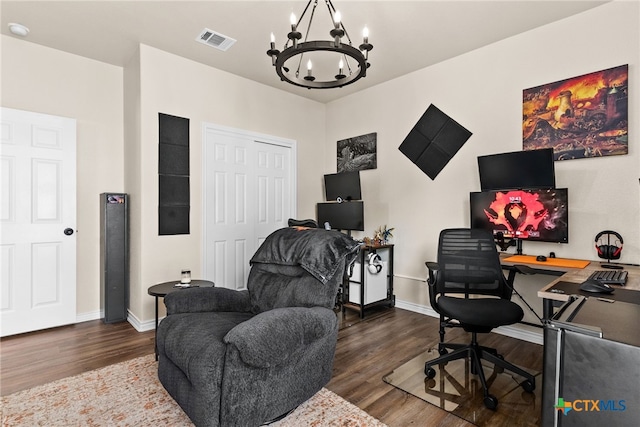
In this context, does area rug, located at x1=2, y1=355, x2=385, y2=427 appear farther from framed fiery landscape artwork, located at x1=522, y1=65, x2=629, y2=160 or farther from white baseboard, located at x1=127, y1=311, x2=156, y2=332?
framed fiery landscape artwork, located at x1=522, y1=65, x2=629, y2=160

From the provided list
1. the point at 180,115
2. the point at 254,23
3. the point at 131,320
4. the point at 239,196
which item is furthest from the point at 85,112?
the point at 131,320

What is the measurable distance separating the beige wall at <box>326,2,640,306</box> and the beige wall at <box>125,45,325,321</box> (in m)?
1.18

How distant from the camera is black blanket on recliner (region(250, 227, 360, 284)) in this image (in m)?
2.05

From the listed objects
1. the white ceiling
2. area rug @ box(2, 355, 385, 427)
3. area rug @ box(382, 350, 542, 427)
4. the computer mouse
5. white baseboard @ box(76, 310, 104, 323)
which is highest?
the white ceiling

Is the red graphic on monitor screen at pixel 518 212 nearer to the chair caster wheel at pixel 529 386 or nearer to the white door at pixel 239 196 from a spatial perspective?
the chair caster wheel at pixel 529 386

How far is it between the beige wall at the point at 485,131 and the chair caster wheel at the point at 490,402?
4.97 ft

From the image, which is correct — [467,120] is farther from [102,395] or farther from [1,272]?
[1,272]

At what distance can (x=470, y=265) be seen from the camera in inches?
94.3

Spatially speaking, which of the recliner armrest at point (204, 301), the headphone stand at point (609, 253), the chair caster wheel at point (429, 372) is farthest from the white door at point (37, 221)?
the headphone stand at point (609, 253)

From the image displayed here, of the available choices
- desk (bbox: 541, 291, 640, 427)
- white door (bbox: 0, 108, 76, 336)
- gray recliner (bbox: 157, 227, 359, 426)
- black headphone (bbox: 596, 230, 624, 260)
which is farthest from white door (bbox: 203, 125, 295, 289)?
desk (bbox: 541, 291, 640, 427)

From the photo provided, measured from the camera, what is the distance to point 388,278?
397 centimetres

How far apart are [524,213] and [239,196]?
299 cm

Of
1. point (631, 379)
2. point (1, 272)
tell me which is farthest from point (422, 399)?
point (1, 272)

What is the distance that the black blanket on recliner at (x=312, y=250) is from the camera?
2055 millimetres
